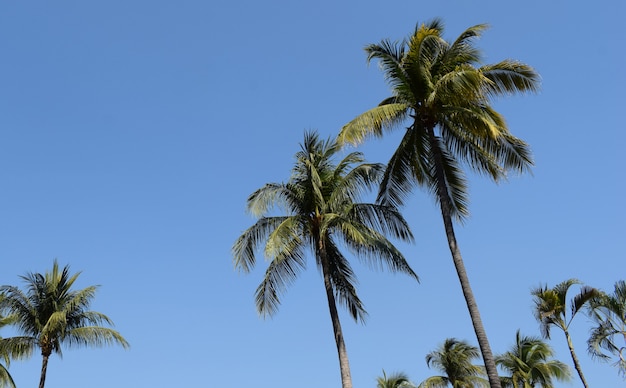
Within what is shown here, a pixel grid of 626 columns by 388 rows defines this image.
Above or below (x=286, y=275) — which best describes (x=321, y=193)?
above

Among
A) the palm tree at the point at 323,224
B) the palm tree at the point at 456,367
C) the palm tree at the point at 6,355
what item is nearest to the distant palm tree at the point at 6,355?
the palm tree at the point at 6,355

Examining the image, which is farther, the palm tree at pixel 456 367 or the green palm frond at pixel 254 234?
the palm tree at pixel 456 367

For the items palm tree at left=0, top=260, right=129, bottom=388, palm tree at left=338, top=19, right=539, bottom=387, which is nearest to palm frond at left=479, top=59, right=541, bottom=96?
palm tree at left=338, top=19, right=539, bottom=387

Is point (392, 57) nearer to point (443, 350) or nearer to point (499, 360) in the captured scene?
point (443, 350)

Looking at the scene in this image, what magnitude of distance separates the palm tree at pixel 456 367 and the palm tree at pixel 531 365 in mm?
2027

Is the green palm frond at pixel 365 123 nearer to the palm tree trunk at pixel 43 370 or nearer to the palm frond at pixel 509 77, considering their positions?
the palm frond at pixel 509 77

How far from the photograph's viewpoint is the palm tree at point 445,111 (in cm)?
1823

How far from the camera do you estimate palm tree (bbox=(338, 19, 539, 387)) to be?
1823cm

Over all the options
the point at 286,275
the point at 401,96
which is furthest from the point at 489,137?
the point at 286,275

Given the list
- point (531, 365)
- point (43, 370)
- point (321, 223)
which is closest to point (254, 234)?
point (321, 223)

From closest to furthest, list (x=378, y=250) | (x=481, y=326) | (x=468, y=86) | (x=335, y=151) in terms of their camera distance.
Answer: (x=481, y=326) < (x=468, y=86) < (x=378, y=250) < (x=335, y=151)

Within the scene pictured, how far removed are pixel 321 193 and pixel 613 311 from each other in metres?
13.9

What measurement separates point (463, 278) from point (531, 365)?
66.9ft

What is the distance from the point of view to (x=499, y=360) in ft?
117
